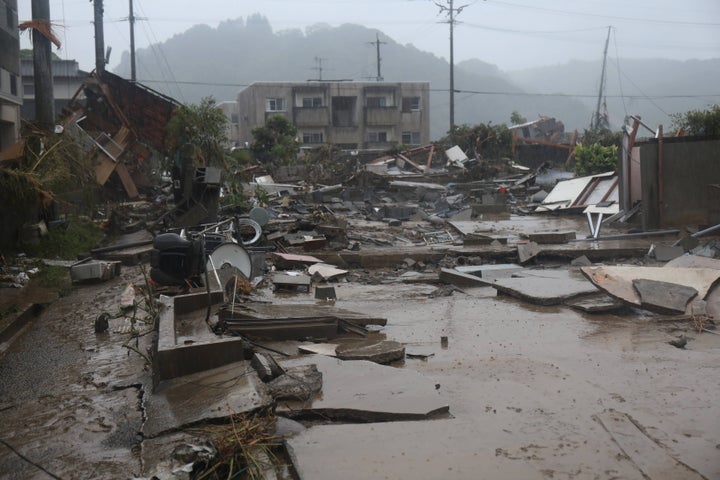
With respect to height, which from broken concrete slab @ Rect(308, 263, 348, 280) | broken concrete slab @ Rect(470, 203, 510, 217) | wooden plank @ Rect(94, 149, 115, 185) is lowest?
broken concrete slab @ Rect(308, 263, 348, 280)

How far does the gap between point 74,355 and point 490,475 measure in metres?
4.11

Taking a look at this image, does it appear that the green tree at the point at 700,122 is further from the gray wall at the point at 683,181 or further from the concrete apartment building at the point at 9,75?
the concrete apartment building at the point at 9,75

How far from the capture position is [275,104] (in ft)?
162

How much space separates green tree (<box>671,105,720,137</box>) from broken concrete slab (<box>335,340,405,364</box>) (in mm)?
9713

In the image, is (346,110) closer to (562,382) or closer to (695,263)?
(695,263)

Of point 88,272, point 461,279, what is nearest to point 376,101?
point 88,272

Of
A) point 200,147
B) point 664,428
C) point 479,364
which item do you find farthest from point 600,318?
point 200,147

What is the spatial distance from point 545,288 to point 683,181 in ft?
20.5

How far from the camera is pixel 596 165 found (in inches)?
851

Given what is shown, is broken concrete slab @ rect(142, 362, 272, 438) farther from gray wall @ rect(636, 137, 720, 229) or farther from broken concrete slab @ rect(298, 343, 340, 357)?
gray wall @ rect(636, 137, 720, 229)

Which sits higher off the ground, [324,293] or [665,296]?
[665,296]

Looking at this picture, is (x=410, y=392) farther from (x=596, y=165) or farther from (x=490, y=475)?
(x=596, y=165)

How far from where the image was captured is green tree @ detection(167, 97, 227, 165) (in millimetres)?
15008

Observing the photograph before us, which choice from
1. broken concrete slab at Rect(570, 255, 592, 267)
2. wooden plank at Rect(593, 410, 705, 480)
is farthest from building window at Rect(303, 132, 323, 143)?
wooden plank at Rect(593, 410, 705, 480)
